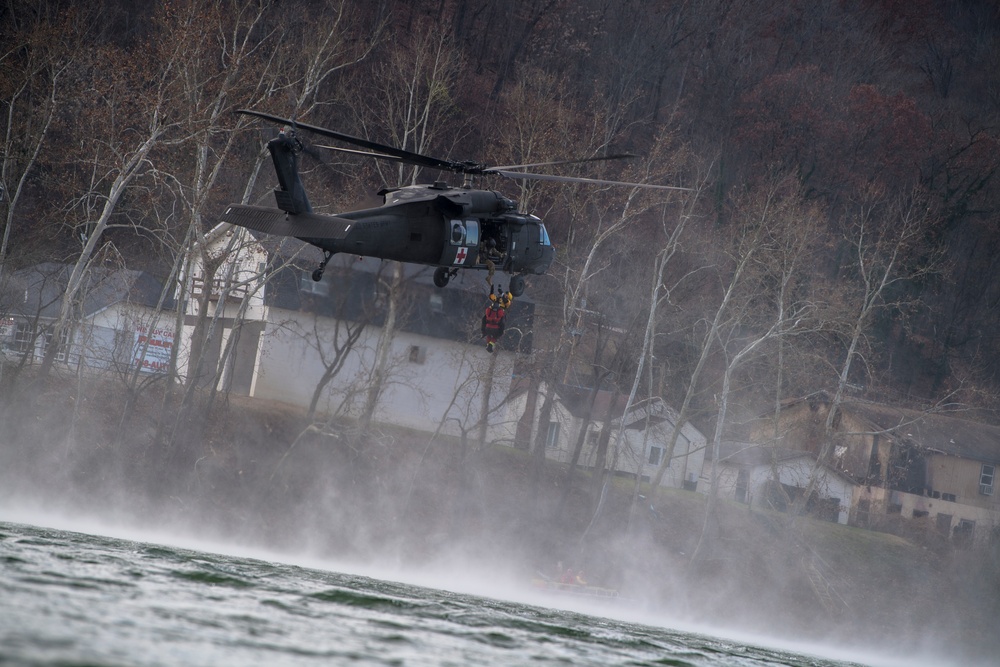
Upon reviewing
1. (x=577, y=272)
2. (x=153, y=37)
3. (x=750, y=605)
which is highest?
(x=153, y=37)

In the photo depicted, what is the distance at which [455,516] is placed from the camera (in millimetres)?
39969

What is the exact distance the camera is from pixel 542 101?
37.8 m

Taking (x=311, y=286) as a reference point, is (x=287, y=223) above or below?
below

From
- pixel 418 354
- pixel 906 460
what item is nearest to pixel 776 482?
pixel 906 460

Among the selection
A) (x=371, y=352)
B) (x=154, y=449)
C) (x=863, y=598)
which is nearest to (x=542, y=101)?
(x=371, y=352)

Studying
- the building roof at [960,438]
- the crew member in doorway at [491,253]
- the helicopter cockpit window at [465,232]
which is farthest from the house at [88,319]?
the building roof at [960,438]

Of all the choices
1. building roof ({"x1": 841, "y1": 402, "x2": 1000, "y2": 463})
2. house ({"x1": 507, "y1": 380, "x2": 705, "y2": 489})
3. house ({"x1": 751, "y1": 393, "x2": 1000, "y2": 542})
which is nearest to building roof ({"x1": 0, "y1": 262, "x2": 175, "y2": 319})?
house ({"x1": 507, "y1": 380, "x2": 705, "y2": 489})

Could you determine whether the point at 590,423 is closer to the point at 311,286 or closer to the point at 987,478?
the point at 311,286

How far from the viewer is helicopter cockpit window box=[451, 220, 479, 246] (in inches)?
802

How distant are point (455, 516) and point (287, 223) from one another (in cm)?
2355

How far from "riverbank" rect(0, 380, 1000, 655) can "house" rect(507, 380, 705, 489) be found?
136 centimetres

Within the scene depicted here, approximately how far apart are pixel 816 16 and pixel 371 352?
131 feet

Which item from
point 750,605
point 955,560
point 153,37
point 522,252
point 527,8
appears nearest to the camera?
point 522,252

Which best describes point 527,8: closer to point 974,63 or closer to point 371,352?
point 371,352
